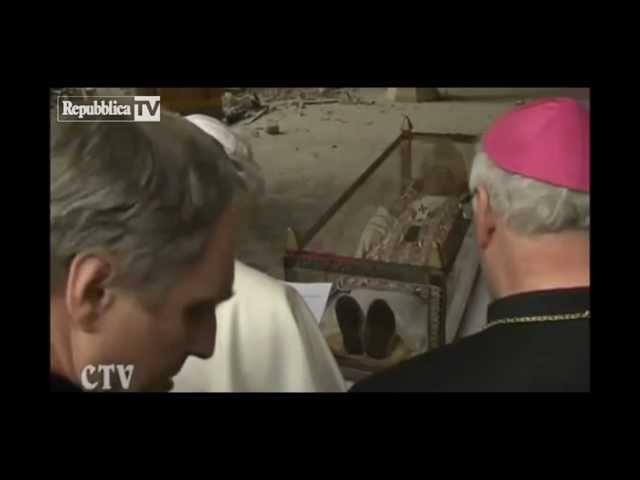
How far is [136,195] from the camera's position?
1566 millimetres

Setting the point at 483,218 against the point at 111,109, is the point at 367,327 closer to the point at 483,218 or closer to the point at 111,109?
the point at 483,218

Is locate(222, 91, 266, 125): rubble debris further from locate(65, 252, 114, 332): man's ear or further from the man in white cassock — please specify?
locate(65, 252, 114, 332): man's ear

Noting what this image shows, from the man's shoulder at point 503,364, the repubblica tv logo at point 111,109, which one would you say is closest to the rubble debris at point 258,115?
the repubblica tv logo at point 111,109

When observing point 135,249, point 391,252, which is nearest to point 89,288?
point 135,249

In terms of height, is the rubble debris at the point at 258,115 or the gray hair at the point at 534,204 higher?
the rubble debris at the point at 258,115

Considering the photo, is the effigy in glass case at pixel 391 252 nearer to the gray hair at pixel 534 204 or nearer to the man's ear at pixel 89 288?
the gray hair at pixel 534 204

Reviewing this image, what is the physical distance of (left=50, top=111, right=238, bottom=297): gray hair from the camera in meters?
1.57

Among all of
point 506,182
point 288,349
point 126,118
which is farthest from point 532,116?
point 126,118

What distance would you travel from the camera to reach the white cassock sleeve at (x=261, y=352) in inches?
64.1

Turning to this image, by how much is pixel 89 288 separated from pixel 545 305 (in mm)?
800

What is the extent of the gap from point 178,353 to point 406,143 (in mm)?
570

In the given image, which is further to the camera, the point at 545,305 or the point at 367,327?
the point at 367,327

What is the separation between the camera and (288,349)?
64.4 inches

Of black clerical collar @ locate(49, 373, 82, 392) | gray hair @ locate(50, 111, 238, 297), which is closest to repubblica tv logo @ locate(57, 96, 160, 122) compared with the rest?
gray hair @ locate(50, 111, 238, 297)
